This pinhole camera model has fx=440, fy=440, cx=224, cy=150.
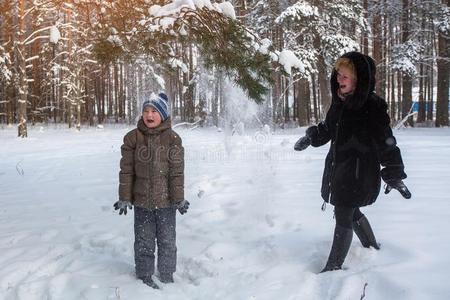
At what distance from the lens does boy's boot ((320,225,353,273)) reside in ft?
12.4

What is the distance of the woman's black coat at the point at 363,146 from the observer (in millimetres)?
3584

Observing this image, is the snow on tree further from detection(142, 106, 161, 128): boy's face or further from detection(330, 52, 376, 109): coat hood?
detection(330, 52, 376, 109): coat hood

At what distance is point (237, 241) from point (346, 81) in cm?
215

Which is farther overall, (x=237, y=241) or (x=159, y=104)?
(x=237, y=241)

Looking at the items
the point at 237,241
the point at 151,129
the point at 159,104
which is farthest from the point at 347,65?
the point at 237,241

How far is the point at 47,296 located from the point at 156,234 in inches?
40.3

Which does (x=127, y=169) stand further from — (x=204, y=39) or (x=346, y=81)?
(x=346, y=81)

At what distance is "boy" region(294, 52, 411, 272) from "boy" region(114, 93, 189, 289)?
135 cm

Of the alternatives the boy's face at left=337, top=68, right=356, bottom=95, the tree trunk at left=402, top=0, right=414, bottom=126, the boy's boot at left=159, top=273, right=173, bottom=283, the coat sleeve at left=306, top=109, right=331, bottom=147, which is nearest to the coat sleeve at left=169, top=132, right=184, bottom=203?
the boy's boot at left=159, top=273, right=173, bottom=283

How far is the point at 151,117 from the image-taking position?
12.5 ft

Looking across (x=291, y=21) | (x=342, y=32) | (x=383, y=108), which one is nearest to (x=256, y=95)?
(x=383, y=108)

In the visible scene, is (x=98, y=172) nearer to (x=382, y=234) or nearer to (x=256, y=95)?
(x=256, y=95)

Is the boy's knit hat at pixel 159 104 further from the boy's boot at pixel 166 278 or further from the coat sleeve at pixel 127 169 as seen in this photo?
the boy's boot at pixel 166 278

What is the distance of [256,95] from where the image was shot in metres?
4.76
